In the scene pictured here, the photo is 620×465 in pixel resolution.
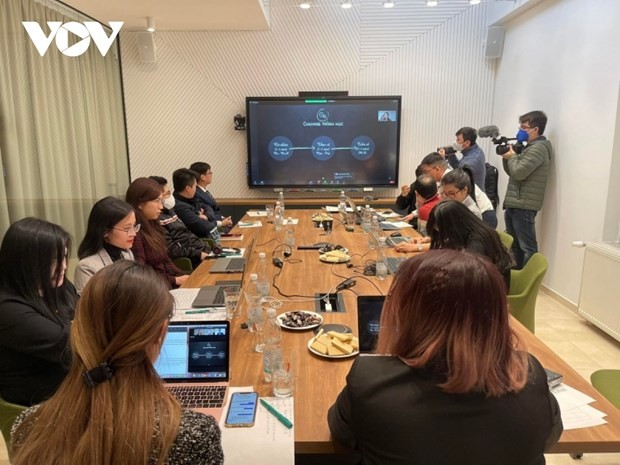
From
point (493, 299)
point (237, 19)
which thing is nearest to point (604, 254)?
point (493, 299)

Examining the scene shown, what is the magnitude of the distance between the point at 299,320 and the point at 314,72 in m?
4.93

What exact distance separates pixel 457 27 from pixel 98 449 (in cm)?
654

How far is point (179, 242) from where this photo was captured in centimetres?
378

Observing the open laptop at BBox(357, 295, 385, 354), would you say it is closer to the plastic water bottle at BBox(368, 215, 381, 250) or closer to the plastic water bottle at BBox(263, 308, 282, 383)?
the plastic water bottle at BBox(263, 308, 282, 383)

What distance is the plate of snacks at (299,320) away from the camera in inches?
80.5

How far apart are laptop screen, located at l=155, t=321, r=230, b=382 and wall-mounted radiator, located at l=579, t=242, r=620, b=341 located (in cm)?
312

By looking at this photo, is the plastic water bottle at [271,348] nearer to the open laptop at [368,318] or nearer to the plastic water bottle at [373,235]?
the open laptop at [368,318]

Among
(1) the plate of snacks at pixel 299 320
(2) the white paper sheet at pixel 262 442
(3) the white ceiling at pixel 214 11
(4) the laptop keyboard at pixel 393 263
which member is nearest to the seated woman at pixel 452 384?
(2) the white paper sheet at pixel 262 442

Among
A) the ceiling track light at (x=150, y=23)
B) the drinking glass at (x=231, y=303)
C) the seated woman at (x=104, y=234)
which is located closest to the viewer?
the drinking glass at (x=231, y=303)

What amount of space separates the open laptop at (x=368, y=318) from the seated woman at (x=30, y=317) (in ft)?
3.61

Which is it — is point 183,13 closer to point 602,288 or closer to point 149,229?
point 149,229

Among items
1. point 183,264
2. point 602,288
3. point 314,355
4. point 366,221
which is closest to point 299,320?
point 314,355

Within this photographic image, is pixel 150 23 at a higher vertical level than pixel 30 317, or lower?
higher

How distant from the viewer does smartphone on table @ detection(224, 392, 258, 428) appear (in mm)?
1394
